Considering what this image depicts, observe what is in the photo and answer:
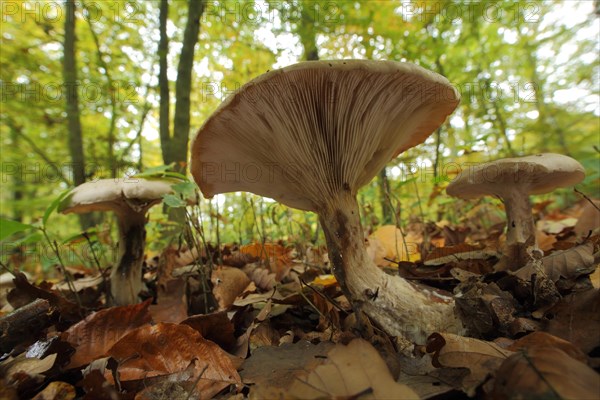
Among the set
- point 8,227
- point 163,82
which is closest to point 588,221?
point 8,227

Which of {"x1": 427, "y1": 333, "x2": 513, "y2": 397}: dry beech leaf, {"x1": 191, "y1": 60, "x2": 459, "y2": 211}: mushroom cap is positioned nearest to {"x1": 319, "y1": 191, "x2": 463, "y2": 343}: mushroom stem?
{"x1": 191, "y1": 60, "x2": 459, "y2": 211}: mushroom cap

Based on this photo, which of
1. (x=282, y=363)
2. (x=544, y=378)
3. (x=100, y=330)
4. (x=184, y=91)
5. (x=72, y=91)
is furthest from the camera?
(x=72, y=91)

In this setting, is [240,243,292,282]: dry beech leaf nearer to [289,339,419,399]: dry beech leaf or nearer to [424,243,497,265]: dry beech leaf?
[424,243,497,265]: dry beech leaf

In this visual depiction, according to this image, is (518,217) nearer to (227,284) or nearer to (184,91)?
(227,284)

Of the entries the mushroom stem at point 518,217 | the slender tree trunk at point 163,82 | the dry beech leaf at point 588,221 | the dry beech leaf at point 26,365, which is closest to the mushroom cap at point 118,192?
the dry beech leaf at point 26,365

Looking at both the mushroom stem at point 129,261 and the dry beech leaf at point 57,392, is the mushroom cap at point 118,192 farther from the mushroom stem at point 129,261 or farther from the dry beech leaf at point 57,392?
the dry beech leaf at point 57,392

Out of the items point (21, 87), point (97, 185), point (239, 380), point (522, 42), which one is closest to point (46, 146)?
point (21, 87)
